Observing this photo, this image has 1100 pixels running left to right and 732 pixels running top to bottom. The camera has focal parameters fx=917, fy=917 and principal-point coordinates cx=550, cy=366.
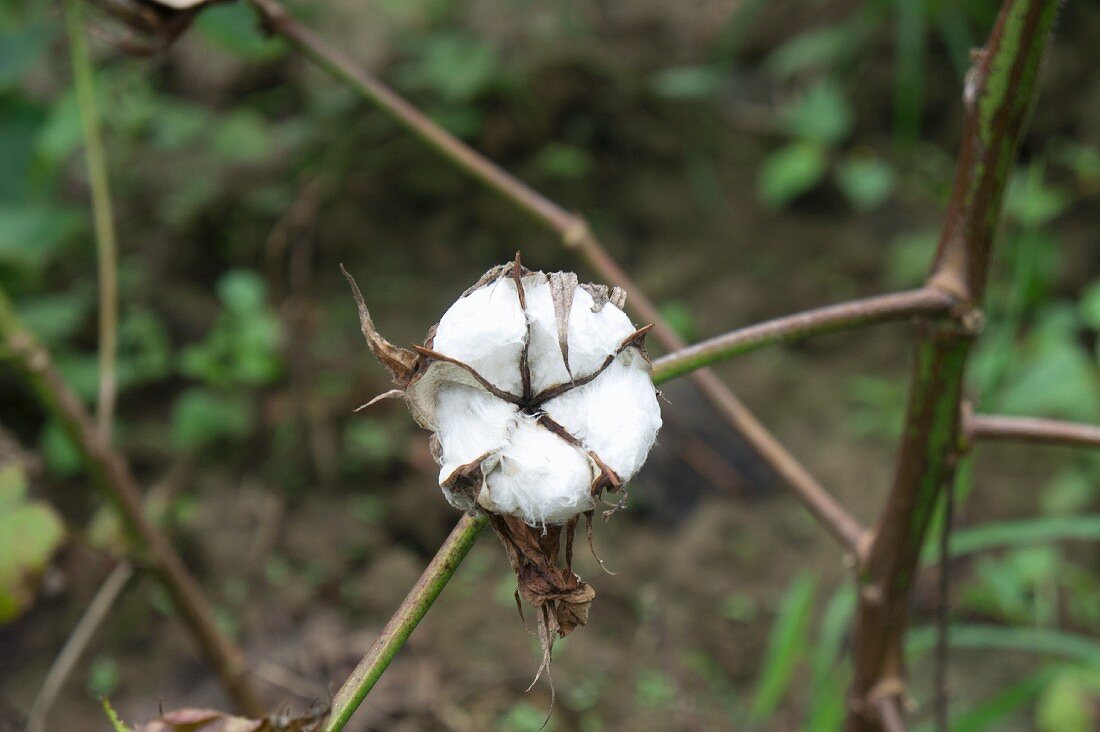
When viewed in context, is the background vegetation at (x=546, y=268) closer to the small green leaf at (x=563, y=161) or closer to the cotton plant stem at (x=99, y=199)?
the small green leaf at (x=563, y=161)

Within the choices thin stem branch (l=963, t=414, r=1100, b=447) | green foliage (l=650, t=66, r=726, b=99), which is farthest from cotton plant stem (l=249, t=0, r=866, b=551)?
green foliage (l=650, t=66, r=726, b=99)

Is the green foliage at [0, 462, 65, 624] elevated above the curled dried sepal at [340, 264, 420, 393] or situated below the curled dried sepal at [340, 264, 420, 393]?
below

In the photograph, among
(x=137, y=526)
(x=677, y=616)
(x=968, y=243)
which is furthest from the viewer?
(x=677, y=616)

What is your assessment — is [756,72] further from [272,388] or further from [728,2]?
[272,388]

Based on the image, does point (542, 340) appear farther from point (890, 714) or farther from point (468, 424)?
point (890, 714)

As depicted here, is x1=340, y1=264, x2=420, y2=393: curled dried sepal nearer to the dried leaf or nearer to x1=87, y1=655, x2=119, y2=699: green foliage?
the dried leaf

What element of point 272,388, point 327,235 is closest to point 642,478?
point 272,388

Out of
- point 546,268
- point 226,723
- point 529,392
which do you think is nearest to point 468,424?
point 529,392

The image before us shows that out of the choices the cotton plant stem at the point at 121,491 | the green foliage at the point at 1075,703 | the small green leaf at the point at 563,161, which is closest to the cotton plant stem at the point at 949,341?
the green foliage at the point at 1075,703
